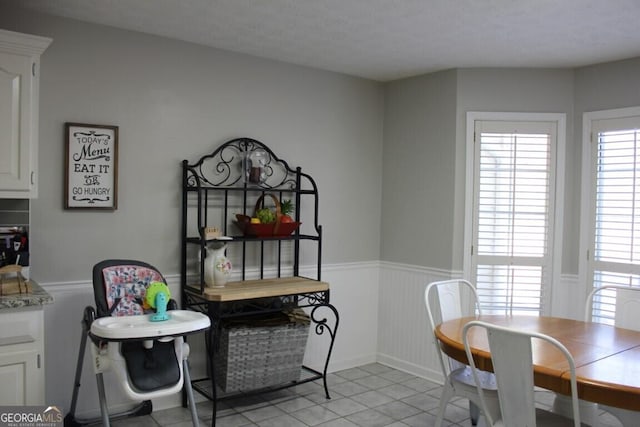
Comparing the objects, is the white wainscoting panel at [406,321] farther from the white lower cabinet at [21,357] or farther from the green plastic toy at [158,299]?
the white lower cabinet at [21,357]

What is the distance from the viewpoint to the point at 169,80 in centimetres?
358

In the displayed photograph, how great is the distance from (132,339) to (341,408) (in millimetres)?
1706

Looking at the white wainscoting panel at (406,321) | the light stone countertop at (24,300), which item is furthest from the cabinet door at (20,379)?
the white wainscoting panel at (406,321)

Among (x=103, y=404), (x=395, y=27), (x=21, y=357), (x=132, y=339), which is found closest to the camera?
(x=21, y=357)

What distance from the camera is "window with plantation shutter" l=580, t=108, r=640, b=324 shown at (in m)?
3.78

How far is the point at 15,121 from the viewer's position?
274 centimetres

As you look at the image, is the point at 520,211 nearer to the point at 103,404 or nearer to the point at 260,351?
the point at 260,351

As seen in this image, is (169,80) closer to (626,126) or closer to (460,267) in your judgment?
(460,267)

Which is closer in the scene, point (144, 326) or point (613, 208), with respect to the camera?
point (144, 326)

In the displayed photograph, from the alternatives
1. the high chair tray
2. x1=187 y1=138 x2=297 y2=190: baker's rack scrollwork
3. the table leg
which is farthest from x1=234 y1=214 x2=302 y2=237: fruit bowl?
the table leg

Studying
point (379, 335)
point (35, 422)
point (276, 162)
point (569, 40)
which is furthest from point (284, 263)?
point (569, 40)

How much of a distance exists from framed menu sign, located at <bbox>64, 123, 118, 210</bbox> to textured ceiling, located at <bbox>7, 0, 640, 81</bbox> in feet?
2.20

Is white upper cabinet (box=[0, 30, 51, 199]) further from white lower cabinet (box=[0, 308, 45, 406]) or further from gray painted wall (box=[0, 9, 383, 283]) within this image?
white lower cabinet (box=[0, 308, 45, 406])

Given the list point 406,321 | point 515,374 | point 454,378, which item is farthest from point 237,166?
point 515,374
